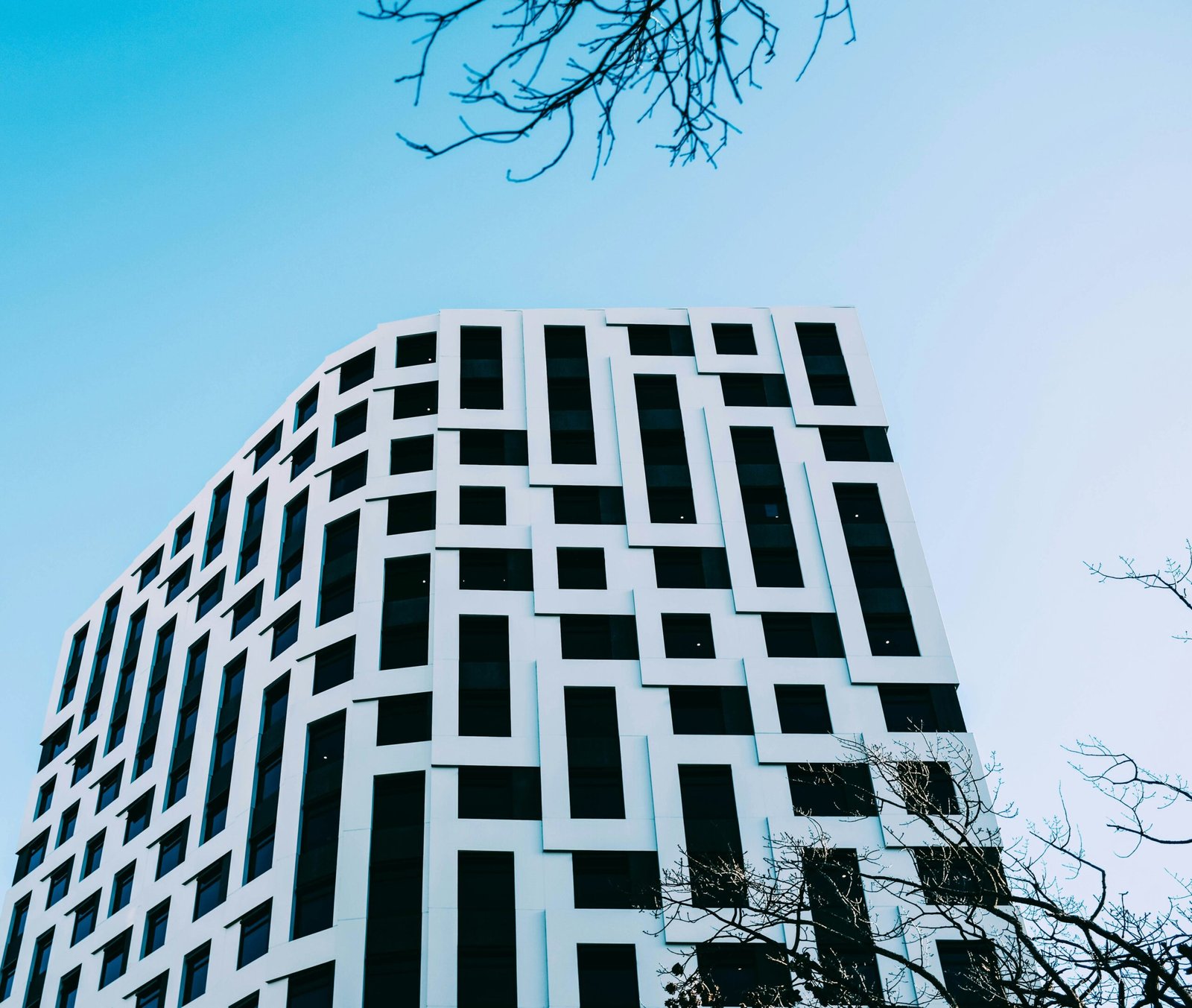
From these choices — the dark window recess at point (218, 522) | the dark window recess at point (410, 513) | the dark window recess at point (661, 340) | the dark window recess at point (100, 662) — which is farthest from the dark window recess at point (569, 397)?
the dark window recess at point (100, 662)

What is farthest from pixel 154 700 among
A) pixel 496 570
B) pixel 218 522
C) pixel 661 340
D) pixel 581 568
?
pixel 661 340

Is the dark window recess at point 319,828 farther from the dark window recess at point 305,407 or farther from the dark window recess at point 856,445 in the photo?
the dark window recess at point 856,445

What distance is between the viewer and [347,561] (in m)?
35.8

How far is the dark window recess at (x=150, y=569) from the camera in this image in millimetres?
46062

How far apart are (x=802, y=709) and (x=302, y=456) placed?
20.1 m

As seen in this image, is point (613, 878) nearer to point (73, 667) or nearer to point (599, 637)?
point (599, 637)

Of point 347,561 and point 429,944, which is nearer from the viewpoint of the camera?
point 429,944

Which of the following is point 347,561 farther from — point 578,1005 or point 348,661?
point 578,1005

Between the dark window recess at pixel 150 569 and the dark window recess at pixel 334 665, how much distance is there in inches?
587

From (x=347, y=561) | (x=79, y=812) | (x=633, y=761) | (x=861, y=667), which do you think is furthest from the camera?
(x=79, y=812)

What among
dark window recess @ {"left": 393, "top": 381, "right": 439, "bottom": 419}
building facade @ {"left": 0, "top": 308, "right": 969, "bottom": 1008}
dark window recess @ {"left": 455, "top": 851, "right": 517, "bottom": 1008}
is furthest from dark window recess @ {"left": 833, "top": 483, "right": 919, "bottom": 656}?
dark window recess @ {"left": 393, "top": 381, "right": 439, "bottom": 419}

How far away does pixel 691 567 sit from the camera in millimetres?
35094

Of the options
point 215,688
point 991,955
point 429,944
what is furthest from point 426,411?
point 991,955

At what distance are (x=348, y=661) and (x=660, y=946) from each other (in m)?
12.4
